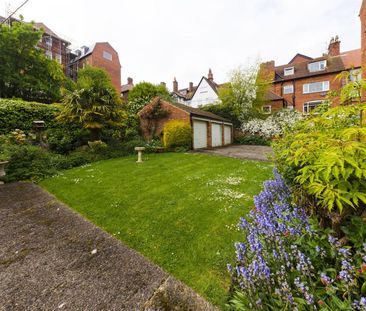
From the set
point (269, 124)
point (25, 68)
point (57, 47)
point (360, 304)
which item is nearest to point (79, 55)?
point (57, 47)

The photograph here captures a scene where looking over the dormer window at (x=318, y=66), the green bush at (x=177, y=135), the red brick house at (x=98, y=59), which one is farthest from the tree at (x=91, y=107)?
the dormer window at (x=318, y=66)

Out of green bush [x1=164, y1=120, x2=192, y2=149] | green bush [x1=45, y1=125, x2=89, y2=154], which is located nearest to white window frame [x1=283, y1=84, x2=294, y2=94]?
green bush [x1=164, y1=120, x2=192, y2=149]

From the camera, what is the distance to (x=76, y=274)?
2.30 meters

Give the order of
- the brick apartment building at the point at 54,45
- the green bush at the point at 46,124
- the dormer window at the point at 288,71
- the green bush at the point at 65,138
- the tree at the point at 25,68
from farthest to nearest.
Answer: the brick apartment building at the point at 54,45, the dormer window at the point at 288,71, the tree at the point at 25,68, the green bush at the point at 65,138, the green bush at the point at 46,124

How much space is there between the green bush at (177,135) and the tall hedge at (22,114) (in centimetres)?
671

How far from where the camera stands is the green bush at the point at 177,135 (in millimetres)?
12227

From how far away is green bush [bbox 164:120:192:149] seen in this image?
1223 centimetres

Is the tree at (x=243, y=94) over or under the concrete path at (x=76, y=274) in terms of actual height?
over

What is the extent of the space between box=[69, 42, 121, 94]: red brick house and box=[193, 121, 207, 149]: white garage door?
21.9 meters

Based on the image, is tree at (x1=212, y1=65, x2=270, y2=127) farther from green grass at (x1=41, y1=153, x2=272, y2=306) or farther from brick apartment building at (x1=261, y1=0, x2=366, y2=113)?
green grass at (x1=41, y1=153, x2=272, y2=306)

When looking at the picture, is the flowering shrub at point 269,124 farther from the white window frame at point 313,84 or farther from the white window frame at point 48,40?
the white window frame at point 48,40

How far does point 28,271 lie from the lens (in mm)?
2381

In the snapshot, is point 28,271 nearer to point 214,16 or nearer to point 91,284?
point 91,284

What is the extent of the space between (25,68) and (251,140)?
22.7 metres
